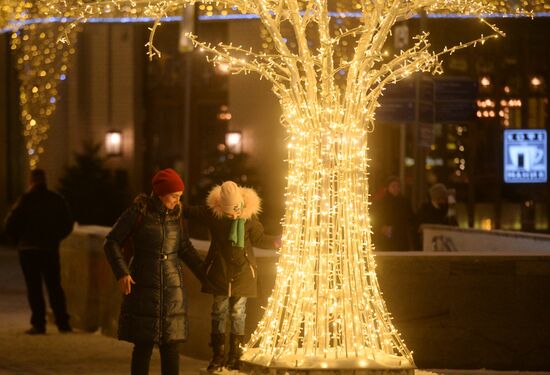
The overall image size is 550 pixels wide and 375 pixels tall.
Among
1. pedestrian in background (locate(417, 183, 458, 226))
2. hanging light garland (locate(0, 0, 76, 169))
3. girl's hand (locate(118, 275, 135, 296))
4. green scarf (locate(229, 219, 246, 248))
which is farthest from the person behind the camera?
hanging light garland (locate(0, 0, 76, 169))

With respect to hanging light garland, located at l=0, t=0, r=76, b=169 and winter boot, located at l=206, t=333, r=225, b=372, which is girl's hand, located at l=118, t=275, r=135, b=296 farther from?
hanging light garland, located at l=0, t=0, r=76, b=169

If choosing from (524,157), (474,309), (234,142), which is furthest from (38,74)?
(474,309)

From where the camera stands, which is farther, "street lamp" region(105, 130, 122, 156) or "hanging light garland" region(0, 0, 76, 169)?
"street lamp" region(105, 130, 122, 156)

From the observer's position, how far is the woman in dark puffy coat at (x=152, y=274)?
9.02 meters

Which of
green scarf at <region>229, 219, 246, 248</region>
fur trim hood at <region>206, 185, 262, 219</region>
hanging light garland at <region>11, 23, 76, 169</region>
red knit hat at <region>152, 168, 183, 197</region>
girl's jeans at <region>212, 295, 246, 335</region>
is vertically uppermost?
hanging light garland at <region>11, 23, 76, 169</region>

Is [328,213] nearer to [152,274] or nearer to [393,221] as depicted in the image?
[152,274]

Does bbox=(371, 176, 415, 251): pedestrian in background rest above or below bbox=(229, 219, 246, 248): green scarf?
below

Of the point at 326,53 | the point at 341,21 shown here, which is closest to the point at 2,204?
Result: the point at 341,21

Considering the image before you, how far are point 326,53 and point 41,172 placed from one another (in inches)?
238

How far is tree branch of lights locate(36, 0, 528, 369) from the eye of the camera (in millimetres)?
9555

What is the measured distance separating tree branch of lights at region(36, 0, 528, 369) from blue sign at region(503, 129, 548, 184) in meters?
11.5

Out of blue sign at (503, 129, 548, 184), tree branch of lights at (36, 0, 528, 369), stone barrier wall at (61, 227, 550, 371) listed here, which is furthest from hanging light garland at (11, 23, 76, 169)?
tree branch of lights at (36, 0, 528, 369)

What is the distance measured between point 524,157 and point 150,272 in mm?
12992

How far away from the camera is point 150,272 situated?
909cm
